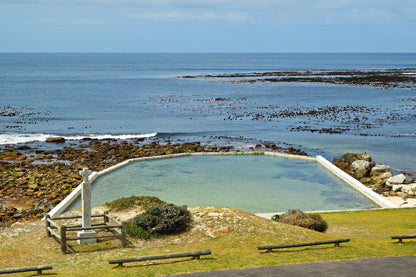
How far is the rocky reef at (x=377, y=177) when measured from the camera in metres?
30.5

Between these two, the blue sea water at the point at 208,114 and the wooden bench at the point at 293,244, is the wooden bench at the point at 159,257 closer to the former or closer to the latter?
the wooden bench at the point at 293,244

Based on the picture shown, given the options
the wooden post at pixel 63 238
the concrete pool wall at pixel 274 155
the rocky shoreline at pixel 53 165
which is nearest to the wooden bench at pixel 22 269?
the wooden post at pixel 63 238

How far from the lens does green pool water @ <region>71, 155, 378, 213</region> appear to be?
27875 mm

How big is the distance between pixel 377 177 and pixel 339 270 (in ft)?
71.6

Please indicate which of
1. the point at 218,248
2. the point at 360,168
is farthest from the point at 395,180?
the point at 218,248

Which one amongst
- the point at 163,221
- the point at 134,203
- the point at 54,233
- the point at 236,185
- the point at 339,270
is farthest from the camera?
the point at 236,185

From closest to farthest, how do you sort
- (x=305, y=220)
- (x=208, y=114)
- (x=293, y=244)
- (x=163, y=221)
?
1. (x=293, y=244)
2. (x=163, y=221)
3. (x=305, y=220)
4. (x=208, y=114)

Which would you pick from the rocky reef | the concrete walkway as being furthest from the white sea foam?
the concrete walkway

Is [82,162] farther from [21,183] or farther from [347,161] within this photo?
[347,161]

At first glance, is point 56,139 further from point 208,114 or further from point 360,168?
point 360,168

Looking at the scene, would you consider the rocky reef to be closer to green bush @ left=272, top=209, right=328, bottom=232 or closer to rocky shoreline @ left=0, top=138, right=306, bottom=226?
rocky shoreline @ left=0, top=138, right=306, bottom=226

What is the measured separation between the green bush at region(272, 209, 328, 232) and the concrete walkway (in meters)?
6.04

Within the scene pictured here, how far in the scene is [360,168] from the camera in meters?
35.4

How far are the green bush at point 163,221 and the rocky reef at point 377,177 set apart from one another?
53.7ft
